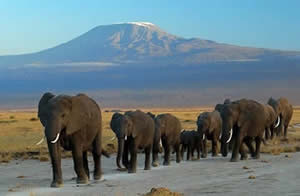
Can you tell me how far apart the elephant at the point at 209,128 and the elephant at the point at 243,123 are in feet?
5.46

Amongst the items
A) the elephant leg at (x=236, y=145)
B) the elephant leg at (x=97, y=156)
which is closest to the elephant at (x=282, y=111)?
the elephant leg at (x=236, y=145)

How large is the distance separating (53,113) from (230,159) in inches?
342

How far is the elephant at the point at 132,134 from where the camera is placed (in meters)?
19.8

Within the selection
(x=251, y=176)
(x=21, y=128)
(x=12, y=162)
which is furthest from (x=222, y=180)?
(x=21, y=128)

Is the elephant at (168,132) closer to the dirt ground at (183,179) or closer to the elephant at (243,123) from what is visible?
the dirt ground at (183,179)

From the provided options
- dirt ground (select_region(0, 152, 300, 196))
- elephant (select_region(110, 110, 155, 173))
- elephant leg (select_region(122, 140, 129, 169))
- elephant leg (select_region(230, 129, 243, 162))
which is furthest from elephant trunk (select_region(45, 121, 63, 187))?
elephant leg (select_region(230, 129, 243, 162))

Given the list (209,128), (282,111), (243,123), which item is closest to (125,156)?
(243,123)

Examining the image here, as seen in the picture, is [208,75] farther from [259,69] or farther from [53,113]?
[53,113]

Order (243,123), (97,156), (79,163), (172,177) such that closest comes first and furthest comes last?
1. (79,163)
2. (172,177)
3. (97,156)
4. (243,123)

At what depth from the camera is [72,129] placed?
16906mm

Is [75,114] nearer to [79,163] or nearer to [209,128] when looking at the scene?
Result: [79,163]

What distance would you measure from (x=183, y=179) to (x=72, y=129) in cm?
303

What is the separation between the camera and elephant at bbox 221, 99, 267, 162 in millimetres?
23469

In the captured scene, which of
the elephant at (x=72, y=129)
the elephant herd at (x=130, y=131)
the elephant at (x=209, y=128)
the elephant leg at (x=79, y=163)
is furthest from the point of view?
the elephant at (x=209, y=128)
